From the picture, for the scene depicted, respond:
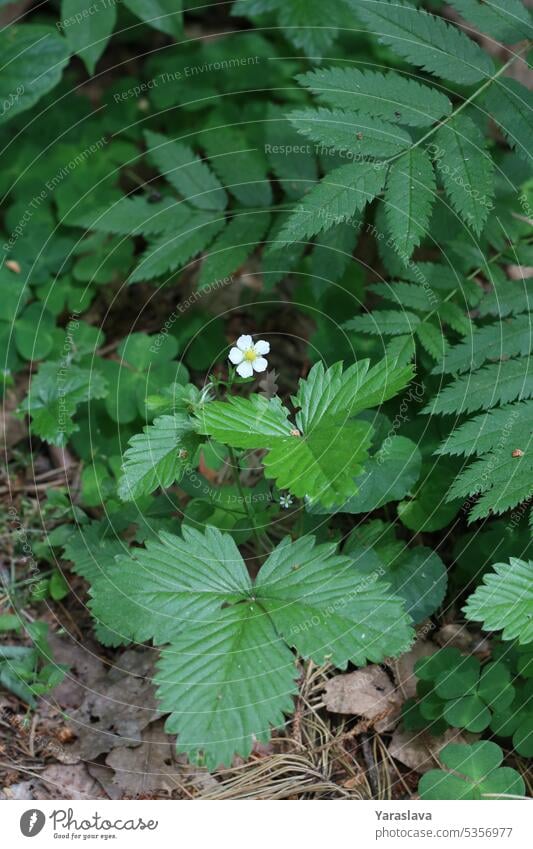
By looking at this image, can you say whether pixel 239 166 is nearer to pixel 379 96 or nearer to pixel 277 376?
pixel 379 96

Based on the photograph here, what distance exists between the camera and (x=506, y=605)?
8.10ft

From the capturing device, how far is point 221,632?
2395mm

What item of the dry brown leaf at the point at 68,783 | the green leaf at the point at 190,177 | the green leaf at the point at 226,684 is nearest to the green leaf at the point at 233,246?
the green leaf at the point at 190,177

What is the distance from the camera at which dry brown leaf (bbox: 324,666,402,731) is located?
9.38 feet

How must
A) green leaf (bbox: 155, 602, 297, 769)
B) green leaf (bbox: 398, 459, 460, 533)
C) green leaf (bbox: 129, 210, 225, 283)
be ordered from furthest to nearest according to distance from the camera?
green leaf (bbox: 129, 210, 225, 283) → green leaf (bbox: 398, 459, 460, 533) → green leaf (bbox: 155, 602, 297, 769)

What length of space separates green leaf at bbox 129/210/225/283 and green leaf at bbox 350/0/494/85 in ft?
3.38

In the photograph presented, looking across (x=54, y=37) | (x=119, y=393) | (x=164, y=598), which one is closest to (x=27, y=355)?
(x=119, y=393)

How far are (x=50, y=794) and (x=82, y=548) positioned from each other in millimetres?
848

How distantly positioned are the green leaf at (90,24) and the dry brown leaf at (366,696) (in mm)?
2797

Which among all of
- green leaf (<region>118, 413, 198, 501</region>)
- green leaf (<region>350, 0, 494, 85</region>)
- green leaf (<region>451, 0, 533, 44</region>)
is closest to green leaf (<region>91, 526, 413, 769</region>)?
green leaf (<region>118, 413, 198, 501</region>)

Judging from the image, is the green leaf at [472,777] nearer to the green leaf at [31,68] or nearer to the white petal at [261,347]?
the white petal at [261,347]
